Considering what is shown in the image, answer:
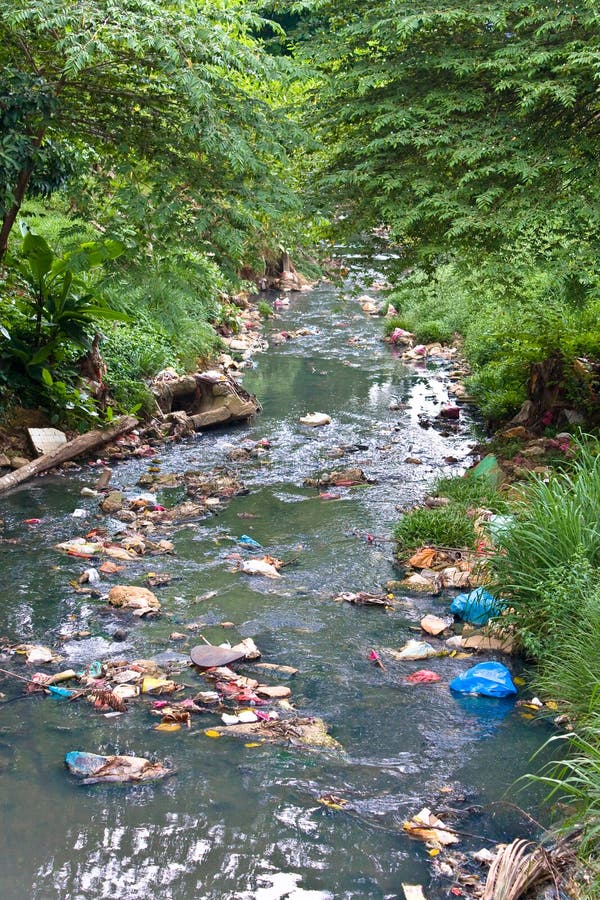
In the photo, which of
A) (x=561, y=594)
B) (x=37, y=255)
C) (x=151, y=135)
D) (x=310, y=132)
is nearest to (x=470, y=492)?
(x=561, y=594)

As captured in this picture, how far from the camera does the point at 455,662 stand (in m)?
5.11

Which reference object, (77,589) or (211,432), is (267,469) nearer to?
(211,432)

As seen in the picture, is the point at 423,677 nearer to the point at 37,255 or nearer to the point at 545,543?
the point at 545,543

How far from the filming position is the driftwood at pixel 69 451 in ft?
26.4

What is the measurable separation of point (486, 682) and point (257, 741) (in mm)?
1363

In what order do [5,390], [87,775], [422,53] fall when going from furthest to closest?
[5,390] < [422,53] < [87,775]

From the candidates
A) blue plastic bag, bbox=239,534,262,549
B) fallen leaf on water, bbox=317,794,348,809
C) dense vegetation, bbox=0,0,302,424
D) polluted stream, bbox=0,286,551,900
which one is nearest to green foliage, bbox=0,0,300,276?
dense vegetation, bbox=0,0,302,424

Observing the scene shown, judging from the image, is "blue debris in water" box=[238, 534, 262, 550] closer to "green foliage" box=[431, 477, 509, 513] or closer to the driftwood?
"green foliage" box=[431, 477, 509, 513]

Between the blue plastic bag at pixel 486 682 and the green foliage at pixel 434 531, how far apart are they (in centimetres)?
198

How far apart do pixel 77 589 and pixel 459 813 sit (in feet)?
10.5

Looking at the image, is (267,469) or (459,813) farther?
(267,469)

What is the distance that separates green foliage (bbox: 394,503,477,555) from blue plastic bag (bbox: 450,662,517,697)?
198cm

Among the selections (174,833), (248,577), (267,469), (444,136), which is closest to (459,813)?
(174,833)

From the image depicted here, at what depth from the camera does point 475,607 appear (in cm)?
562
